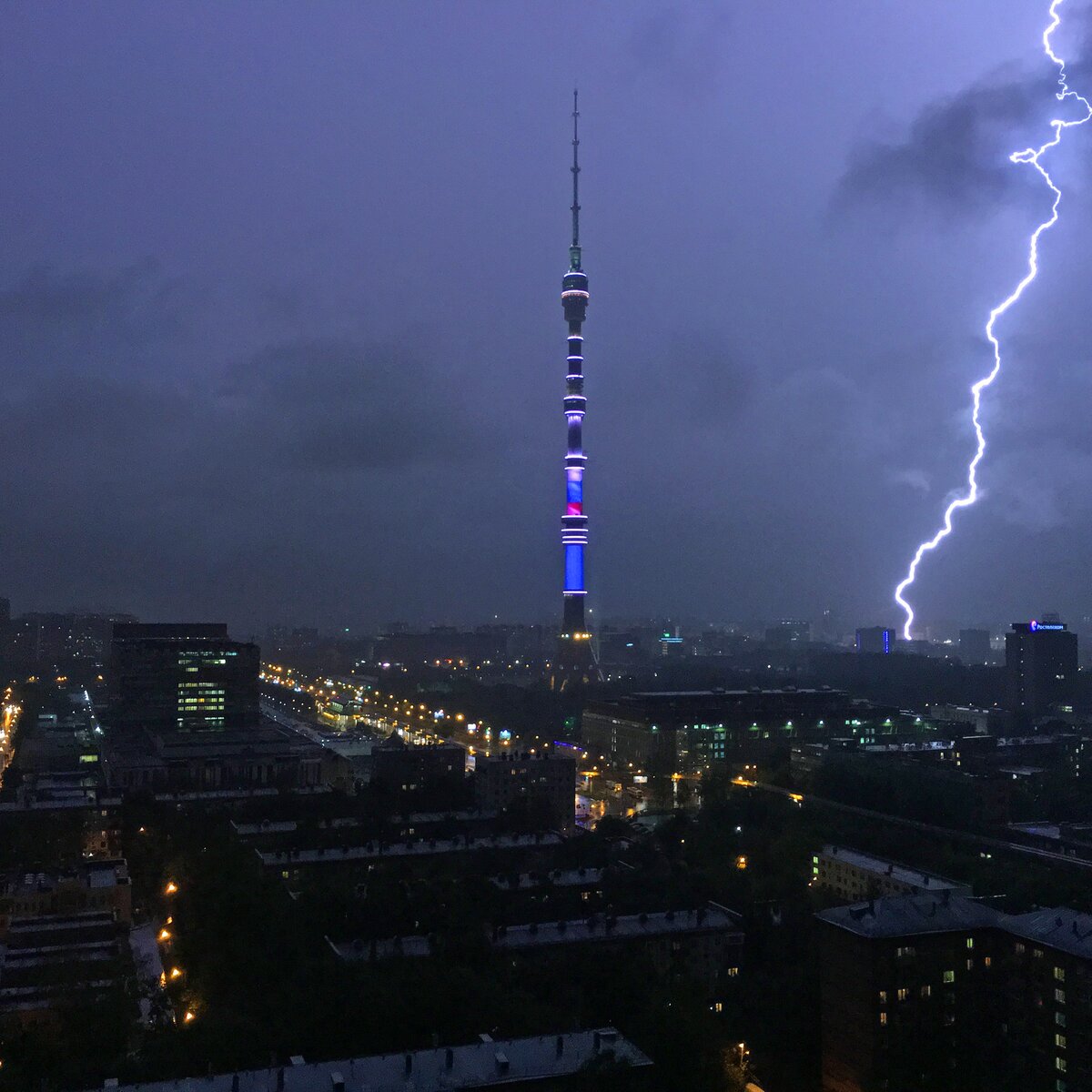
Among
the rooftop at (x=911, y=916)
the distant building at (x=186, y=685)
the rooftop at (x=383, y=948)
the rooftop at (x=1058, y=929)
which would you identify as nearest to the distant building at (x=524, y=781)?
the rooftop at (x=383, y=948)

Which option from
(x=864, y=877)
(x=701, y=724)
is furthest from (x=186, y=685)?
(x=864, y=877)

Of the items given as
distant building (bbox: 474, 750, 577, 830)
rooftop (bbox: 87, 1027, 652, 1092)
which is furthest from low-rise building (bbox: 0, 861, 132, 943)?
distant building (bbox: 474, 750, 577, 830)

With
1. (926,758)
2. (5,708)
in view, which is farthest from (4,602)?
(926,758)

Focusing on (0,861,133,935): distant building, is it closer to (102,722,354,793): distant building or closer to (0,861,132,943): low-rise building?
(0,861,132,943): low-rise building

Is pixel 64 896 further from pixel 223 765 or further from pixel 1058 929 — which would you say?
pixel 1058 929

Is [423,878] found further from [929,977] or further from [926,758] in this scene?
[926,758]

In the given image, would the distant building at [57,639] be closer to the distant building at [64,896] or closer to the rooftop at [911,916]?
the distant building at [64,896]
